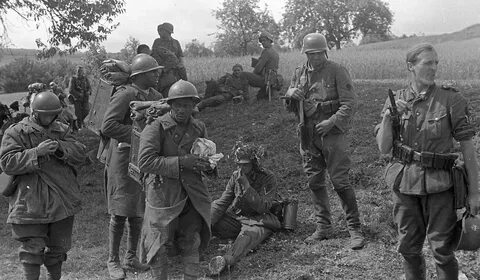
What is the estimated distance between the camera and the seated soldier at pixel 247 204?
21.9ft

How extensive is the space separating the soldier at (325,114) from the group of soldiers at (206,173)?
1cm

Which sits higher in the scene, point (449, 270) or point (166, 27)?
point (166, 27)

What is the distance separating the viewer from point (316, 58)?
621 cm

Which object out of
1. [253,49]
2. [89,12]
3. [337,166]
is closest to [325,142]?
[337,166]

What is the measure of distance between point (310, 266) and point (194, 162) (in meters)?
2.03

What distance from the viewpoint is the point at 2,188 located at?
17.5 feet

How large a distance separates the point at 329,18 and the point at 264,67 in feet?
184

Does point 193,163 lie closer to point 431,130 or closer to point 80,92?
point 431,130

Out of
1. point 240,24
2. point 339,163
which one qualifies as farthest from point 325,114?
point 240,24

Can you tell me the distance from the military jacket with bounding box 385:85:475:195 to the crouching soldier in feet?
9.31

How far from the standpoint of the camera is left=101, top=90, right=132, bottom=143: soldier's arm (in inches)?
226

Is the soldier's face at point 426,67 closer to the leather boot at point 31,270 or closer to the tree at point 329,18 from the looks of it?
the leather boot at point 31,270

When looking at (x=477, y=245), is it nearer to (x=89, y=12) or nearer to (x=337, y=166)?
(x=337, y=166)

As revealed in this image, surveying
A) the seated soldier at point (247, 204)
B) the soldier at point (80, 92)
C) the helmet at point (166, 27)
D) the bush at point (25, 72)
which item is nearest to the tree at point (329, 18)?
the bush at point (25, 72)
